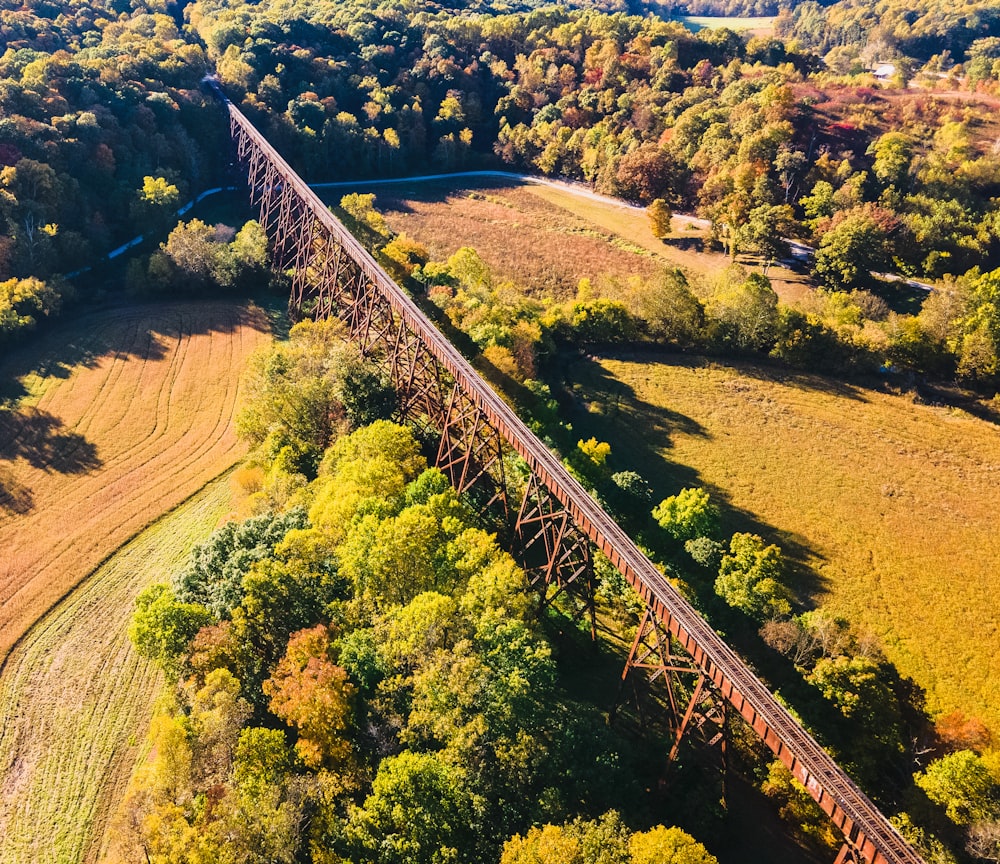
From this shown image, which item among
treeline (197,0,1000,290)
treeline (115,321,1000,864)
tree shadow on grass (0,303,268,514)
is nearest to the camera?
treeline (115,321,1000,864)

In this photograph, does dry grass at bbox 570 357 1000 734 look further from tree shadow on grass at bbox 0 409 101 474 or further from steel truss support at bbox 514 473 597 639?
tree shadow on grass at bbox 0 409 101 474

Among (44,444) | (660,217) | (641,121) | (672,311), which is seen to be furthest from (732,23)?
(44,444)

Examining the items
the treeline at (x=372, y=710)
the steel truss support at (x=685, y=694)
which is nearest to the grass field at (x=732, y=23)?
the treeline at (x=372, y=710)

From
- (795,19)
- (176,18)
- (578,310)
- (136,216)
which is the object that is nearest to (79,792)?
(578,310)

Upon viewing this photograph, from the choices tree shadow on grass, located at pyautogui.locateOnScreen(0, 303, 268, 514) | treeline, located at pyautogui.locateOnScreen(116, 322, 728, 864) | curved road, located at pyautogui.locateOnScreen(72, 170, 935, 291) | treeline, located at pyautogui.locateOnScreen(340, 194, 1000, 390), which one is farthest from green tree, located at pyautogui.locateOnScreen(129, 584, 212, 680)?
curved road, located at pyautogui.locateOnScreen(72, 170, 935, 291)

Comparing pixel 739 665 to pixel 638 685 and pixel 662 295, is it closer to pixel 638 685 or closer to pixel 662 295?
pixel 638 685

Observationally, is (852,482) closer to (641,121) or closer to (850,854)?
(850,854)
